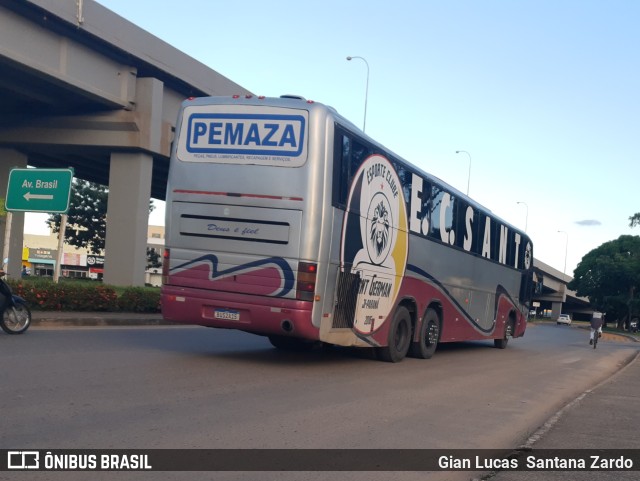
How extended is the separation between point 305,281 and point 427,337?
5.37 m

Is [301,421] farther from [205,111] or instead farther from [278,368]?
[205,111]

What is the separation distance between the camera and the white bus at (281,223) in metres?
10.3

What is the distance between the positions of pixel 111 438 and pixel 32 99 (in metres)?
22.1

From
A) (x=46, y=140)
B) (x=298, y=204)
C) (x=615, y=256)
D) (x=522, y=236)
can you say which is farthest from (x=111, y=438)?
(x=615, y=256)

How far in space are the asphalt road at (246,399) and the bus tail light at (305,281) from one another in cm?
121

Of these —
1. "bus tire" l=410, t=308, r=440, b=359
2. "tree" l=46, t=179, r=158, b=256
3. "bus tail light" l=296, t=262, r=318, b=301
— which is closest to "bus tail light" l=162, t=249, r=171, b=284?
"bus tail light" l=296, t=262, r=318, b=301

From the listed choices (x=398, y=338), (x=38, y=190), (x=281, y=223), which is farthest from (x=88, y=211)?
(x=281, y=223)

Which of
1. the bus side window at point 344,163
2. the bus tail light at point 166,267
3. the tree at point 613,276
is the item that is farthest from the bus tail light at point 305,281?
the tree at point 613,276

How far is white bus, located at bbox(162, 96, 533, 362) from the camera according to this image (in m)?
10.3

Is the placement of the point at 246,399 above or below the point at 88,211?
below

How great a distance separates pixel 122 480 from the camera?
4.96m

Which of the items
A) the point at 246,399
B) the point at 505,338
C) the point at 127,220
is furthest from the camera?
the point at 127,220

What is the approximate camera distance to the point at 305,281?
10281mm

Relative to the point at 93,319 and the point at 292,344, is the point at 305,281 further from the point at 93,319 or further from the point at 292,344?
the point at 93,319
